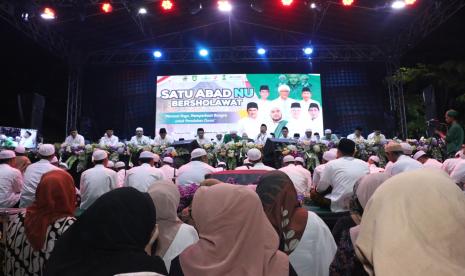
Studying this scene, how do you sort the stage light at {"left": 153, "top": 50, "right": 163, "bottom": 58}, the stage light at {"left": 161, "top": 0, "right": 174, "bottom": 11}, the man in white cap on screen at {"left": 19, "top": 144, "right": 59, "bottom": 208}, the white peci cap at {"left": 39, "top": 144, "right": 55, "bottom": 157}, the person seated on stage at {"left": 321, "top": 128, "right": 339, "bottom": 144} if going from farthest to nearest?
1. the stage light at {"left": 153, "top": 50, "right": 163, "bottom": 58}
2. the stage light at {"left": 161, "top": 0, "right": 174, "bottom": 11}
3. the person seated on stage at {"left": 321, "top": 128, "right": 339, "bottom": 144}
4. the white peci cap at {"left": 39, "top": 144, "right": 55, "bottom": 157}
5. the man in white cap on screen at {"left": 19, "top": 144, "right": 59, "bottom": 208}

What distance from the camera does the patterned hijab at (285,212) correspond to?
188cm

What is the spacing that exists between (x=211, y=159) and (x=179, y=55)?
233 inches

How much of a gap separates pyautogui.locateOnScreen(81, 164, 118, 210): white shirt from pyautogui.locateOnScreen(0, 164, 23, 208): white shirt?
722 mm

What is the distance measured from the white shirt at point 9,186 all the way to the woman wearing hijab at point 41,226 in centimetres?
251

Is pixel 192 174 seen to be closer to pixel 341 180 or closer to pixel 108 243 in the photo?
pixel 341 180

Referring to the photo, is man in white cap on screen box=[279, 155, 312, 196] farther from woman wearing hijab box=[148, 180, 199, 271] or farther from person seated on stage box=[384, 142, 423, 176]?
woman wearing hijab box=[148, 180, 199, 271]

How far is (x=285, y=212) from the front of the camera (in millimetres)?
1904

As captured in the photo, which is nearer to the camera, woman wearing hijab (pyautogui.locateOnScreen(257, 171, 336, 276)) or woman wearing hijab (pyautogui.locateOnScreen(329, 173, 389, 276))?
woman wearing hijab (pyautogui.locateOnScreen(329, 173, 389, 276))

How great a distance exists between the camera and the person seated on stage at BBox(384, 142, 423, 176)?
374cm

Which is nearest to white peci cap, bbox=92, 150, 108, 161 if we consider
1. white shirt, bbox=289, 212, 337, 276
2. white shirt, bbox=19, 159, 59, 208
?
white shirt, bbox=19, 159, 59, 208

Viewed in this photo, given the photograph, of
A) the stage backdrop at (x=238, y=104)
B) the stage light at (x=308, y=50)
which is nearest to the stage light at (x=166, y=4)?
the stage backdrop at (x=238, y=104)

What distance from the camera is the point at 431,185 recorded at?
43.6 inches

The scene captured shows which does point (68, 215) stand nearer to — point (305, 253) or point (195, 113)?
point (305, 253)

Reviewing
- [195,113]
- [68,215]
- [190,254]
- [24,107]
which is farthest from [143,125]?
[190,254]
